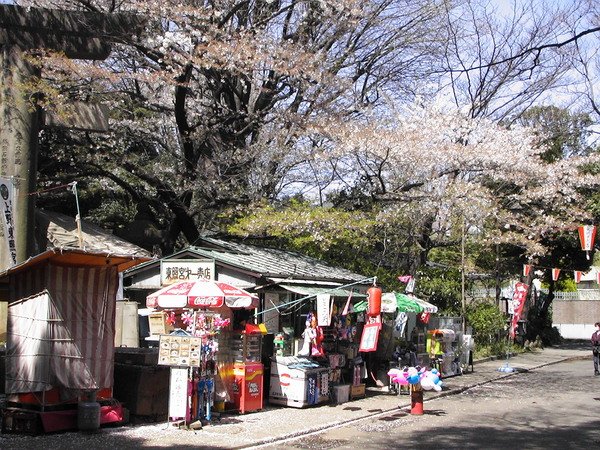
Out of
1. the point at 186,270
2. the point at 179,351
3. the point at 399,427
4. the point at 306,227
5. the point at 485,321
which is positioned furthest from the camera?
the point at 485,321

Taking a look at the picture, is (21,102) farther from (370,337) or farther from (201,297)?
(370,337)

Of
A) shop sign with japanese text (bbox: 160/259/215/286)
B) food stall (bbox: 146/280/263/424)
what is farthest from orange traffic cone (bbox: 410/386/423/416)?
shop sign with japanese text (bbox: 160/259/215/286)

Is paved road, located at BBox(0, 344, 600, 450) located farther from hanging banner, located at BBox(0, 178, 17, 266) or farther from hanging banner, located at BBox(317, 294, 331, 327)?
hanging banner, located at BBox(0, 178, 17, 266)

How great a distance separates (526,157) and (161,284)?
54.9ft

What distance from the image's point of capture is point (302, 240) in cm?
2070

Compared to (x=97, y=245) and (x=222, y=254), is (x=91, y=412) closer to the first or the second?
(x=222, y=254)

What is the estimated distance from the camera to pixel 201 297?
13562mm

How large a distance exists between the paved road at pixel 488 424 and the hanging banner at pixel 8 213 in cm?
625

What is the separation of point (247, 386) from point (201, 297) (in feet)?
8.02

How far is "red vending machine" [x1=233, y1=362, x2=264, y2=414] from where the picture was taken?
48.4 ft

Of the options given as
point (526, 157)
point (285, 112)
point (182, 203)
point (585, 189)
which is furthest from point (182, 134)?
point (585, 189)

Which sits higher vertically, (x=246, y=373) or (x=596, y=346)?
(x=596, y=346)

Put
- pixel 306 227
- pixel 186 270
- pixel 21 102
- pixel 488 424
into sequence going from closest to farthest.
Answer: pixel 21 102
pixel 488 424
pixel 186 270
pixel 306 227

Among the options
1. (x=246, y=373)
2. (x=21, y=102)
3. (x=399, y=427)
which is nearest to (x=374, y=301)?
(x=399, y=427)
